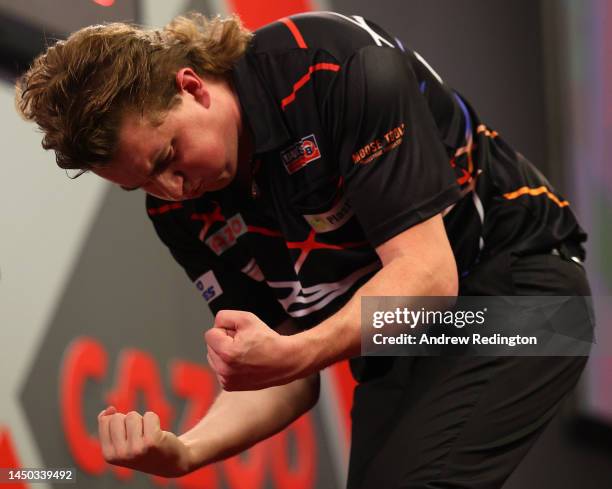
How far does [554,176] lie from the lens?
10.7 ft

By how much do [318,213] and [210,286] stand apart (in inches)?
10.9

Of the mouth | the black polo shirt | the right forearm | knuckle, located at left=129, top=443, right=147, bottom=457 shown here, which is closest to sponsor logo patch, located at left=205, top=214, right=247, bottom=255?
the black polo shirt

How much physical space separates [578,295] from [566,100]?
2.01 metres

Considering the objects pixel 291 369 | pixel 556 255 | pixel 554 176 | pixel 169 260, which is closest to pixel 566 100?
pixel 554 176

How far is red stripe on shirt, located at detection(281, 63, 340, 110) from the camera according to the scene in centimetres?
119

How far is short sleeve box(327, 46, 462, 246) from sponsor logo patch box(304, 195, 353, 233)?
0.23 feet

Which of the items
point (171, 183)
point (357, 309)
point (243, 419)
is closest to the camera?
point (357, 309)

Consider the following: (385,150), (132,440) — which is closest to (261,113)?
(385,150)

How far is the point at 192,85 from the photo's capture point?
1210 mm

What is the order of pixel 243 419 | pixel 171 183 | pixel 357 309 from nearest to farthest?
1. pixel 357 309
2. pixel 171 183
3. pixel 243 419

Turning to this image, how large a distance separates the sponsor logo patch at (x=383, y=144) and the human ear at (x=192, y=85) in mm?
215

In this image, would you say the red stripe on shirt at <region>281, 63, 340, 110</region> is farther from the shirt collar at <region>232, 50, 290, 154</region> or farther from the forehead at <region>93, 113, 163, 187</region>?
the forehead at <region>93, 113, 163, 187</region>

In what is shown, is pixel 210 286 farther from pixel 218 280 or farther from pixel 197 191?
pixel 197 191

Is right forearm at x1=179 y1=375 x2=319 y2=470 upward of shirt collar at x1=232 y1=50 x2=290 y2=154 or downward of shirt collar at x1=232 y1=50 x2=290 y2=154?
downward
